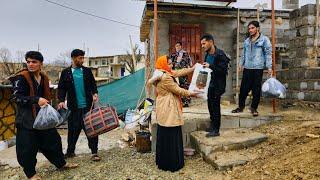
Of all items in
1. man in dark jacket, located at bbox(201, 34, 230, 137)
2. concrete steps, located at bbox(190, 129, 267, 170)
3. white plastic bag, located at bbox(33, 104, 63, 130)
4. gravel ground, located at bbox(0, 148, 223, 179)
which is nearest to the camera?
white plastic bag, located at bbox(33, 104, 63, 130)

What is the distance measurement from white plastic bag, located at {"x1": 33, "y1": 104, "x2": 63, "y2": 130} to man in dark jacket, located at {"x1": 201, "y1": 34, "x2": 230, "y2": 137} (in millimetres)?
2461

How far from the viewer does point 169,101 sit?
5430 millimetres

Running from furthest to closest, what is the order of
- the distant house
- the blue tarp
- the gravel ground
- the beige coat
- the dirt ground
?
the distant house < the blue tarp < the beige coat < the gravel ground < the dirt ground

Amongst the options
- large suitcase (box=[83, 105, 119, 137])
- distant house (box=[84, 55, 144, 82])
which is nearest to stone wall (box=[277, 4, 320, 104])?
large suitcase (box=[83, 105, 119, 137])

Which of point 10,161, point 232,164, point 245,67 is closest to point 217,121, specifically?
point 232,164

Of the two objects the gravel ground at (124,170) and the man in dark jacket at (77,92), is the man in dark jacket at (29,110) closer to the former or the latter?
the gravel ground at (124,170)

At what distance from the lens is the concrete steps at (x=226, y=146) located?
5.07 metres

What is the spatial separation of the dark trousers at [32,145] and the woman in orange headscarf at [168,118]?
166cm

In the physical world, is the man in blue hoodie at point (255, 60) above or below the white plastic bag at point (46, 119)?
above

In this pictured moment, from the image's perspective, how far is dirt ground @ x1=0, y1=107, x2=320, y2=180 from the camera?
4.36m

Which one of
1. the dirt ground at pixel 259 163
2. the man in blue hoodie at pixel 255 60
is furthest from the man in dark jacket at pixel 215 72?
the man in blue hoodie at pixel 255 60

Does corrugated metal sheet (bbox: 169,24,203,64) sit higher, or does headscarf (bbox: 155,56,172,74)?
corrugated metal sheet (bbox: 169,24,203,64)

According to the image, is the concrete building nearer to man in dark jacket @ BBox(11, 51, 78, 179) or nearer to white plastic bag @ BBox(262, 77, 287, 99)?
white plastic bag @ BBox(262, 77, 287, 99)

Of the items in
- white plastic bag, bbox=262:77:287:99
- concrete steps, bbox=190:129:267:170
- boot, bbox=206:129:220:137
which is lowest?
concrete steps, bbox=190:129:267:170
